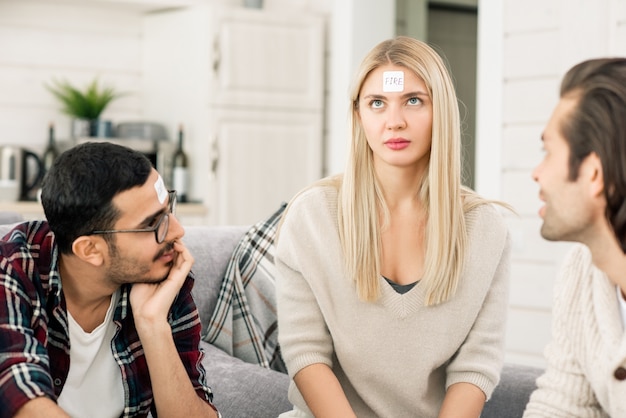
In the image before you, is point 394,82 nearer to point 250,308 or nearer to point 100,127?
point 250,308

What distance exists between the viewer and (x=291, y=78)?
16.5ft

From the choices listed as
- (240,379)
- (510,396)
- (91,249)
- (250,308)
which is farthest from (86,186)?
(510,396)

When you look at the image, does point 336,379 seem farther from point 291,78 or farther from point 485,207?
point 291,78

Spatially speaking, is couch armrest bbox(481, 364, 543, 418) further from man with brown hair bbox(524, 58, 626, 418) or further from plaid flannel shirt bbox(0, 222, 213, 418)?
plaid flannel shirt bbox(0, 222, 213, 418)

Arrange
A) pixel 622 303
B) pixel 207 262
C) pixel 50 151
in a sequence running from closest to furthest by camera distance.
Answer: pixel 622 303
pixel 207 262
pixel 50 151

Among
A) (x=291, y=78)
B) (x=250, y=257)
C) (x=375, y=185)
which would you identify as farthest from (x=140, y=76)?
(x=375, y=185)

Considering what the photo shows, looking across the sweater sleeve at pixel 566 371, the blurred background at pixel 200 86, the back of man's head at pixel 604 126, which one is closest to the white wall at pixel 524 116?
the blurred background at pixel 200 86

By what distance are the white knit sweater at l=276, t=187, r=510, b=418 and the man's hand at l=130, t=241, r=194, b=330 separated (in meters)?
0.31

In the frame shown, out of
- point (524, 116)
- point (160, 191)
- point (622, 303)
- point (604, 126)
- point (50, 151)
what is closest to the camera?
point (604, 126)

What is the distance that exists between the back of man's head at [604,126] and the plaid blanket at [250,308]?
44.9 inches

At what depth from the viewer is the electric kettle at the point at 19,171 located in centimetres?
461

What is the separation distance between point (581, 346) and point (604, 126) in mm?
467

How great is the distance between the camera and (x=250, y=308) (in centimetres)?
249

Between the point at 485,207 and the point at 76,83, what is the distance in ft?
11.3
